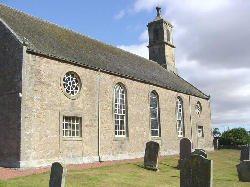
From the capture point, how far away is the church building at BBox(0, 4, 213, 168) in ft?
52.3

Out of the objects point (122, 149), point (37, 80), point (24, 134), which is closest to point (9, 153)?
point (24, 134)

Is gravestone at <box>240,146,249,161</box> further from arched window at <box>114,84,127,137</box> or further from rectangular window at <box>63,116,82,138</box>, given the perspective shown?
rectangular window at <box>63,116,82,138</box>

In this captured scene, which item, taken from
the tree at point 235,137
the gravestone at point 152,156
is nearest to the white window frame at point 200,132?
the tree at point 235,137

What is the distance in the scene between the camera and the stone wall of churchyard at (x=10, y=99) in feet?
51.3

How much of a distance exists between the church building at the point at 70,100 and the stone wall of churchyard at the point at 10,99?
0.17ft

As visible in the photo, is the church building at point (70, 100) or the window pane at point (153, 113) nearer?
the church building at point (70, 100)

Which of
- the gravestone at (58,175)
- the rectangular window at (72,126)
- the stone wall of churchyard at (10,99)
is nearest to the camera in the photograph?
the gravestone at (58,175)

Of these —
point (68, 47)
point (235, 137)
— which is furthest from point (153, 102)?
point (235, 137)

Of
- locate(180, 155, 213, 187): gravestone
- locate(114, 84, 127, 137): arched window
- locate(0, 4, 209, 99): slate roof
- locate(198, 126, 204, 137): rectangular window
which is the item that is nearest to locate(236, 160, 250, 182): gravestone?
locate(180, 155, 213, 187): gravestone

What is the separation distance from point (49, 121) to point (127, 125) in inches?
281

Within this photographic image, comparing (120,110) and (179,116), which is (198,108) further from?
(120,110)

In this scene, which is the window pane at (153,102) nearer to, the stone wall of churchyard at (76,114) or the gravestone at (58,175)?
the stone wall of churchyard at (76,114)

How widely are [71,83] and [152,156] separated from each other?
268 inches

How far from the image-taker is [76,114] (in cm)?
1822
